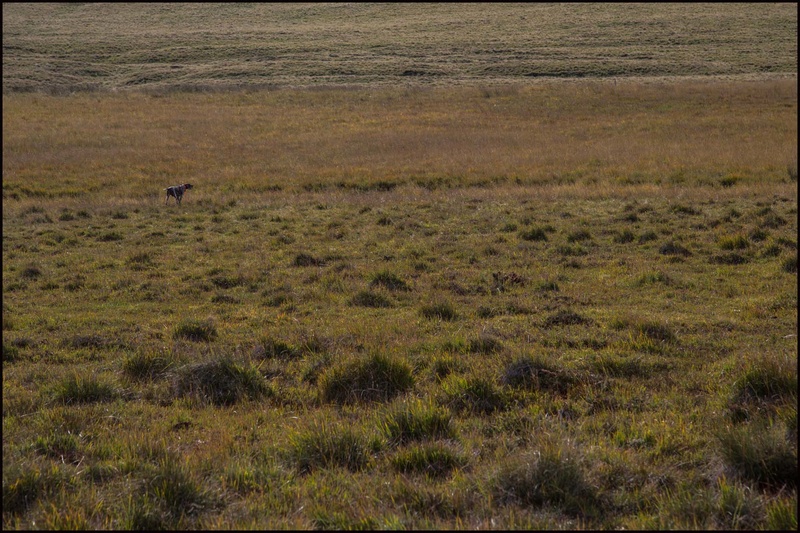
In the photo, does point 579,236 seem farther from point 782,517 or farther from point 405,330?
point 782,517

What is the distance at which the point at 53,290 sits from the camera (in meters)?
12.9

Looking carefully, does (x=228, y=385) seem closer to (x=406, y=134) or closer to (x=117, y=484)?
(x=117, y=484)

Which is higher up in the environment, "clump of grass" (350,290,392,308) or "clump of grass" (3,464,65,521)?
"clump of grass" (350,290,392,308)

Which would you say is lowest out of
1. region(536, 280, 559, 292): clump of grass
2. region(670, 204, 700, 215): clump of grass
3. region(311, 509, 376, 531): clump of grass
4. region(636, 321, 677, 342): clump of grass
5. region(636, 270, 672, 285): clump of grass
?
region(311, 509, 376, 531): clump of grass

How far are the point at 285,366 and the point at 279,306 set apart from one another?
11.5ft

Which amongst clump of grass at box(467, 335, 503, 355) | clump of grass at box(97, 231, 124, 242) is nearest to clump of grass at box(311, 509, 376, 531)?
clump of grass at box(467, 335, 503, 355)

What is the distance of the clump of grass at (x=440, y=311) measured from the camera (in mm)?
10023

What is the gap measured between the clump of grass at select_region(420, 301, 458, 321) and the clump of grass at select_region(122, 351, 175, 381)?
3672 mm

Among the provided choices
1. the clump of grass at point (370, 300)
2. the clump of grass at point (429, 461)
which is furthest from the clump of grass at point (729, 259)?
the clump of grass at point (429, 461)

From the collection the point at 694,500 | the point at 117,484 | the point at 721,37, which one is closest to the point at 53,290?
the point at 117,484

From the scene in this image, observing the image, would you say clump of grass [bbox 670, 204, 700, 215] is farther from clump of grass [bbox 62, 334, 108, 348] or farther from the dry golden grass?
clump of grass [bbox 62, 334, 108, 348]

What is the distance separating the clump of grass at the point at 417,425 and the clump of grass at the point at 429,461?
1.03ft

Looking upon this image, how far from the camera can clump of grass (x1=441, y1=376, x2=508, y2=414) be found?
246 inches

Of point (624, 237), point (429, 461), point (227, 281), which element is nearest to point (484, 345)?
point (429, 461)
